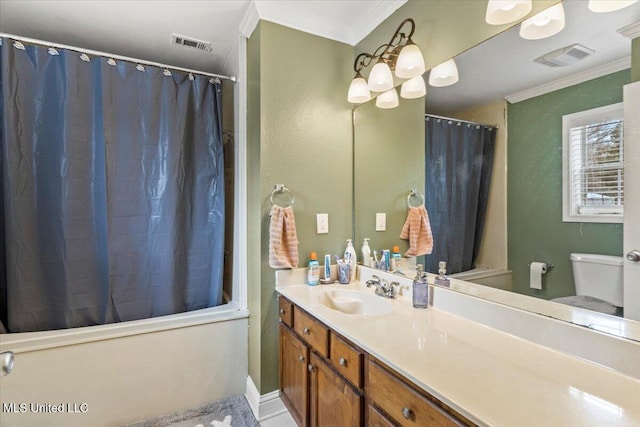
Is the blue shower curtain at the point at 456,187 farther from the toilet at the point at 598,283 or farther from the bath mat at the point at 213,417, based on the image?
the bath mat at the point at 213,417

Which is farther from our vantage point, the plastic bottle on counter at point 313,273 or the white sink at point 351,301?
the plastic bottle on counter at point 313,273

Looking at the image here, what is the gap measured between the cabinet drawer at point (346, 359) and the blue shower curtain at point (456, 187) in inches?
24.0

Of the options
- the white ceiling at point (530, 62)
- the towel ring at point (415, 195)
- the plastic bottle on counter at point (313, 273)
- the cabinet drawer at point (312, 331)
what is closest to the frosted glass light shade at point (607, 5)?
the white ceiling at point (530, 62)

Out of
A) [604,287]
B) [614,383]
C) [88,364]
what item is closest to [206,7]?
[88,364]

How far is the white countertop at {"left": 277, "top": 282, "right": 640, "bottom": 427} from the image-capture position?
0.69 metres

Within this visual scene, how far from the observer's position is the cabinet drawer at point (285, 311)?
1.69 meters

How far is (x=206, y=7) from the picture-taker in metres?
1.76

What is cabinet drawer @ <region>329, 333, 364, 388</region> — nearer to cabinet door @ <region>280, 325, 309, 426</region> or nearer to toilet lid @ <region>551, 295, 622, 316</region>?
cabinet door @ <region>280, 325, 309, 426</region>

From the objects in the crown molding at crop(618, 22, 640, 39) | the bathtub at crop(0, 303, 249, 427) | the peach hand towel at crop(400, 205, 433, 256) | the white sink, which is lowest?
the bathtub at crop(0, 303, 249, 427)

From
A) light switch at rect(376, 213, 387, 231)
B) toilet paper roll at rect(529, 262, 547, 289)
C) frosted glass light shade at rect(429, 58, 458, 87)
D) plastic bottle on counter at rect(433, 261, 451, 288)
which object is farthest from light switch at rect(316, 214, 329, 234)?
toilet paper roll at rect(529, 262, 547, 289)

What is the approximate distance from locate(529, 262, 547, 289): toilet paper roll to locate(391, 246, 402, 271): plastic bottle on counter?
0.69m

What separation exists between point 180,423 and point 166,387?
22cm

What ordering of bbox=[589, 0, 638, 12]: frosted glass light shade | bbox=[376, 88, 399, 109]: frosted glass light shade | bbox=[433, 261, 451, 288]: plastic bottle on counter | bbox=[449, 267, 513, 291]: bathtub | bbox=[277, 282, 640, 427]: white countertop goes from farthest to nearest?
bbox=[376, 88, 399, 109]: frosted glass light shade → bbox=[433, 261, 451, 288]: plastic bottle on counter → bbox=[449, 267, 513, 291]: bathtub → bbox=[589, 0, 638, 12]: frosted glass light shade → bbox=[277, 282, 640, 427]: white countertop

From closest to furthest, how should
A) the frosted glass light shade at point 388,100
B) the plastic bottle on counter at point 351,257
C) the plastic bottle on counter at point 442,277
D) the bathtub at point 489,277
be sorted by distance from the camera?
the bathtub at point 489,277 < the plastic bottle on counter at point 442,277 < the frosted glass light shade at point 388,100 < the plastic bottle on counter at point 351,257
